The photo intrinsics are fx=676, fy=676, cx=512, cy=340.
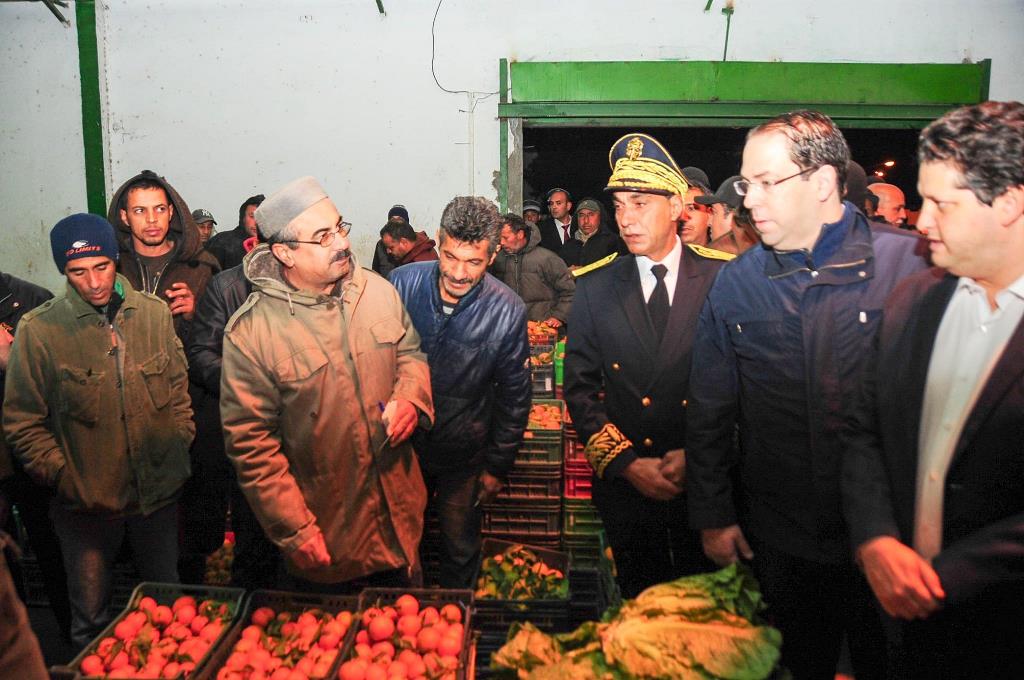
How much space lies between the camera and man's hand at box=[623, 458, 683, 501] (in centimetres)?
275

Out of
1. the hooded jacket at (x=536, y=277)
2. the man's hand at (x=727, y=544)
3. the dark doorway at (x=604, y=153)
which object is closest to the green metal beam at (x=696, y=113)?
the hooded jacket at (x=536, y=277)

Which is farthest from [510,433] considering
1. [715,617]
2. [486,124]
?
[486,124]

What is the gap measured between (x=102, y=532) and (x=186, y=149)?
6087mm

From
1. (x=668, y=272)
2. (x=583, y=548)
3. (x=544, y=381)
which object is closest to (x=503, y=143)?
(x=544, y=381)

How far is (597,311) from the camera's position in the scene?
299 cm

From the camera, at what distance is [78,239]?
2.97m

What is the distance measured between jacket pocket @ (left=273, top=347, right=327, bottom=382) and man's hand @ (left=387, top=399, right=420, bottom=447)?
333 millimetres

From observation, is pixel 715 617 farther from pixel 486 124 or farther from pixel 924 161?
pixel 486 124

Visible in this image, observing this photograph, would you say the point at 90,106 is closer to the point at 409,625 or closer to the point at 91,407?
the point at 91,407

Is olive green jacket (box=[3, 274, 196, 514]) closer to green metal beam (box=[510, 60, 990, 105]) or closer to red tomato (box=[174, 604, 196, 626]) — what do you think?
red tomato (box=[174, 604, 196, 626])

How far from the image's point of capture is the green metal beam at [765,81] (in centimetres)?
761

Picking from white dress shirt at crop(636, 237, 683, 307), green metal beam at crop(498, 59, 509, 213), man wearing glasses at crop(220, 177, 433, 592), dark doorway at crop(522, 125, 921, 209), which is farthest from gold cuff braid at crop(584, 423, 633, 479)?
dark doorway at crop(522, 125, 921, 209)

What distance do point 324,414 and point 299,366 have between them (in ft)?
→ 0.67

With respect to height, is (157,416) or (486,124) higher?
(486,124)
